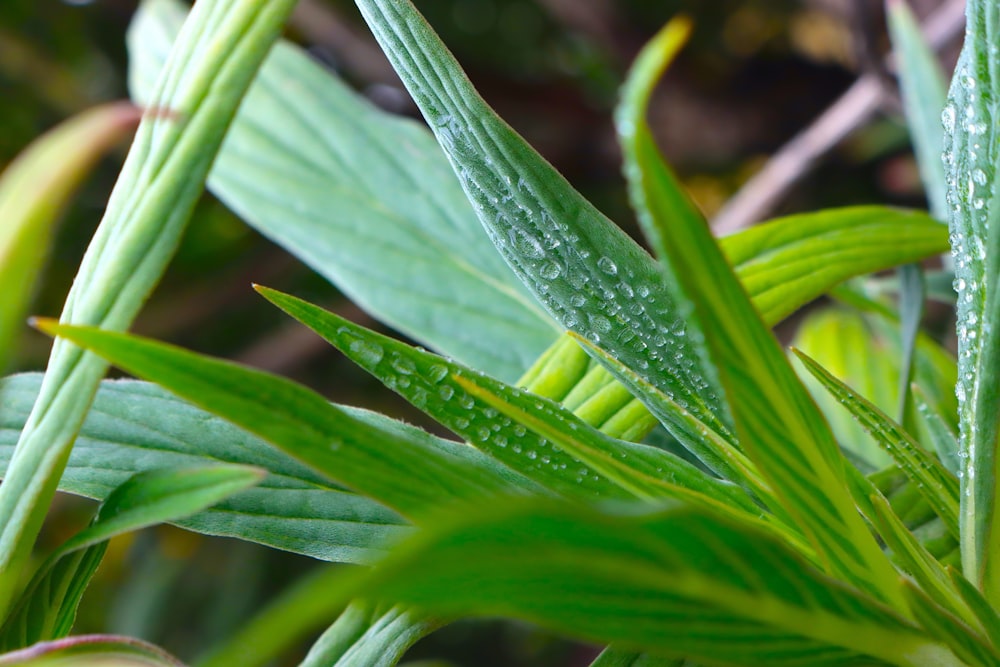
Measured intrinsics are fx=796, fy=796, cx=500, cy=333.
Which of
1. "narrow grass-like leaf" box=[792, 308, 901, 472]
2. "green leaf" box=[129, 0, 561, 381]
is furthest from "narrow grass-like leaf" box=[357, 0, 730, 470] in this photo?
"narrow grass-like leaf" box=[792, 308, 901, 472]

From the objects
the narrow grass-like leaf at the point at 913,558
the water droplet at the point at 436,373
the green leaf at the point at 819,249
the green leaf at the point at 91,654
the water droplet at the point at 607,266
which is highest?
the green leaf at the point at 819,249

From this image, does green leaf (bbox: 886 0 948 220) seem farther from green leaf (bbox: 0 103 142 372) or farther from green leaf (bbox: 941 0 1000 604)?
green leaf (bbox: 0 103 142 372)

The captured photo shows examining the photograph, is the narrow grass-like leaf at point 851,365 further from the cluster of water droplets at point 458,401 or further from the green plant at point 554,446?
the cluster of water droplets at point 458,401

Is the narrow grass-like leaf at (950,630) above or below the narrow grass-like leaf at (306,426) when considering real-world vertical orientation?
above

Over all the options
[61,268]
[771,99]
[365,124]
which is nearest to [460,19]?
[771,99]

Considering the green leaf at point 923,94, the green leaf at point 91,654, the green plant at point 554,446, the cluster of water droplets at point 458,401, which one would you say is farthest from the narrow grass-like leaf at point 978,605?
the green leaf at point 923,94

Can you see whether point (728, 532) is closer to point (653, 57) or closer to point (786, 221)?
point (653, 57)
